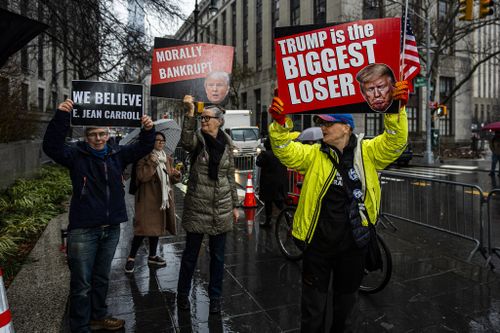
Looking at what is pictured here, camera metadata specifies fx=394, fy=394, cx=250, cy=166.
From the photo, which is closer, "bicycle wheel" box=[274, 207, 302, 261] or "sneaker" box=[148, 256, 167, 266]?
"sneaker" box=[148, 256, 167, 266]

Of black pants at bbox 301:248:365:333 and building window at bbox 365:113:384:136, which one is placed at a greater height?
building window at bbox 365:113:384:136

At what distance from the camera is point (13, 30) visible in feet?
7.75

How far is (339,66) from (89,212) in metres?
2.39

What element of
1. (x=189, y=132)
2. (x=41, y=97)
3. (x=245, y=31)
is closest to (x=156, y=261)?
(x=189, y=132)

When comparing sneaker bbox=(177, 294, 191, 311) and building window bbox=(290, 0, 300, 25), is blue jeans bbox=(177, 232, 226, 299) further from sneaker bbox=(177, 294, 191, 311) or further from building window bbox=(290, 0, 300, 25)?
building window bbox=(290, 0, 300, 25)

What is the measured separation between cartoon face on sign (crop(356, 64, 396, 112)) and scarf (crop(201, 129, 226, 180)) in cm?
148

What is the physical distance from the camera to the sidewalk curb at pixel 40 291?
3697 millimetres

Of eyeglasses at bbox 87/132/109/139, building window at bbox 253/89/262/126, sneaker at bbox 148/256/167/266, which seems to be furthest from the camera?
building window at bbox 253/89/262/126

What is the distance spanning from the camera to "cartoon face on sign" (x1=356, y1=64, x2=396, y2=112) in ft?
9.95

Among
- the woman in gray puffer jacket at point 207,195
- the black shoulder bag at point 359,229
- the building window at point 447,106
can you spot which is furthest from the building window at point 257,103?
the black shoulder bag at point 359,229

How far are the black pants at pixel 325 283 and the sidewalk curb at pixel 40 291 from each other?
232 cm

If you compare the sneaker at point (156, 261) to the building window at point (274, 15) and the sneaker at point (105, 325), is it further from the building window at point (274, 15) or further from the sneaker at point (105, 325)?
the building window at point (274, 15)

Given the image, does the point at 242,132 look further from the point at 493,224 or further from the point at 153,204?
the point at 153,204

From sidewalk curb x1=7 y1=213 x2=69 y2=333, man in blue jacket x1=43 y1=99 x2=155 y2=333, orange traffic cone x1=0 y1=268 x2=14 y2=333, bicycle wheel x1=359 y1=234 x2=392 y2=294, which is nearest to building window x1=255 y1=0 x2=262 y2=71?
sidewalk curb x1=7 y1=213 x2=69 y2=333
